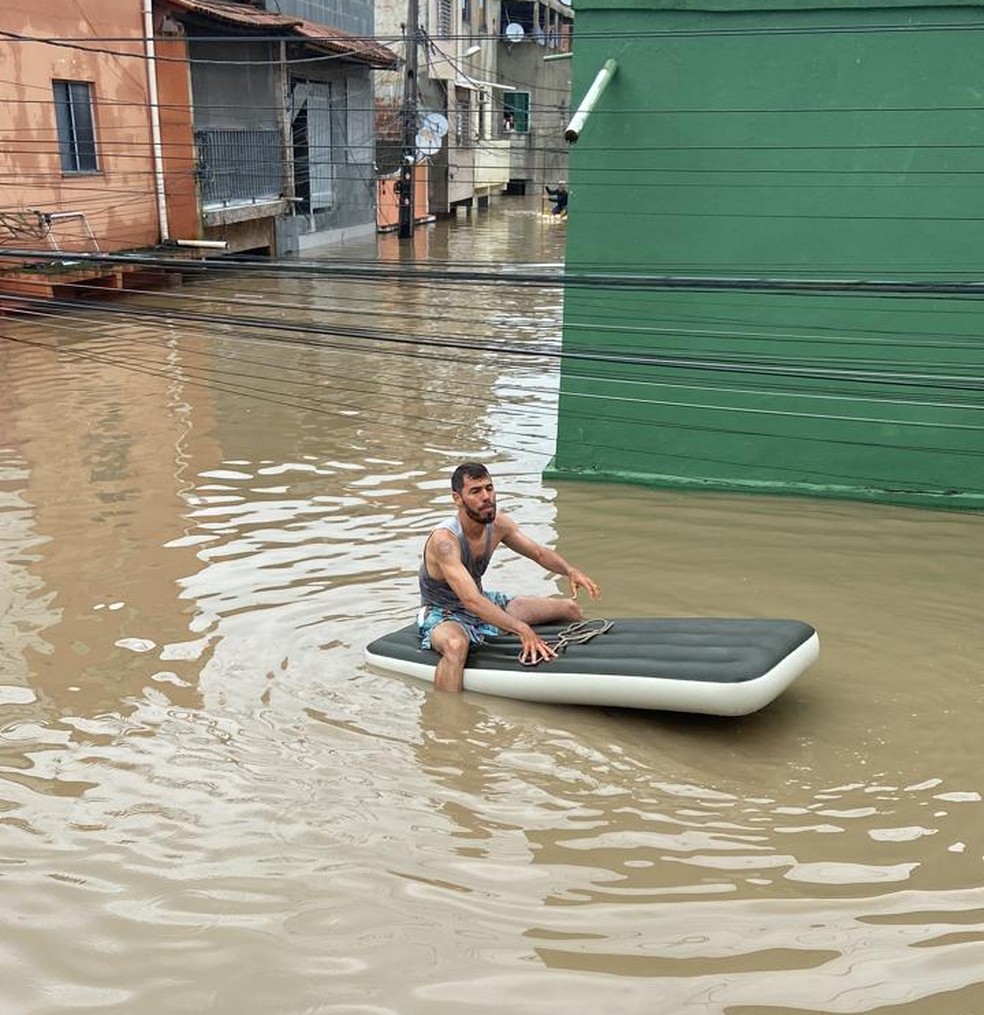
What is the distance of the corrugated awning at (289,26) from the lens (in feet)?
68.6

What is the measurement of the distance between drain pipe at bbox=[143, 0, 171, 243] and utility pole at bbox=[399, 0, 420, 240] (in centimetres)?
944

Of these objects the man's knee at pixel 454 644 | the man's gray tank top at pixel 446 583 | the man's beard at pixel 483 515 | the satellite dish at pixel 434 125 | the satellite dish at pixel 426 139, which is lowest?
the man's knee at pixel 454 644

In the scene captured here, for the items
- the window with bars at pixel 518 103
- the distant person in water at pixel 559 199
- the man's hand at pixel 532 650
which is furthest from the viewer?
the window with bars at pixel 518 103

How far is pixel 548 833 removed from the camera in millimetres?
4750

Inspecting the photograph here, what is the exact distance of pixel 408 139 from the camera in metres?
32.3

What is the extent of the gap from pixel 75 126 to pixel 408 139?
1459cm

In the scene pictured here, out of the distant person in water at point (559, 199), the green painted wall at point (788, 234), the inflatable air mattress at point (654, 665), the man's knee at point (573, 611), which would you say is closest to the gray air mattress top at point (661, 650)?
the inflatable air mattress at point (654, 665)

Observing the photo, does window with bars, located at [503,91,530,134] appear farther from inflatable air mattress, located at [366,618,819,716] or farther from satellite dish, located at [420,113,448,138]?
inflatable air mattress, located at [366,618,819,716]

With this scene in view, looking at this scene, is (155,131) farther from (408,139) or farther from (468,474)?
(468,474)

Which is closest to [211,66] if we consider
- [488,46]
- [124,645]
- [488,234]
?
[488,234]

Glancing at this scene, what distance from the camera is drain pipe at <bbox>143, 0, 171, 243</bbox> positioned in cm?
2030

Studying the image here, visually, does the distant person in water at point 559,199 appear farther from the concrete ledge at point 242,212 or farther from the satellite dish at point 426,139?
the concrete ledge at point 242,212

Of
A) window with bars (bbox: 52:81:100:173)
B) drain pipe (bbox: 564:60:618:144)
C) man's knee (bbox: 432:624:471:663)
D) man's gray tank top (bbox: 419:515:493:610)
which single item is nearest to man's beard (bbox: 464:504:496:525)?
man's gray tank top (bbox: 419:515:493:610)

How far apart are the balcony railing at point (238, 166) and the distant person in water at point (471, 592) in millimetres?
17914
